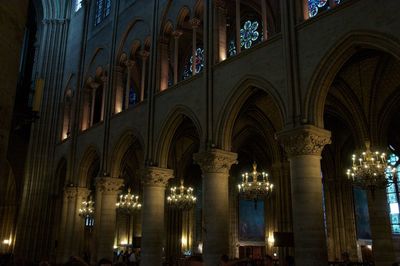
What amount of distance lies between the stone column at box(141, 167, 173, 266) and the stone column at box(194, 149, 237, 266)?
10.3 feet

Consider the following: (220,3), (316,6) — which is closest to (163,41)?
(220,3)

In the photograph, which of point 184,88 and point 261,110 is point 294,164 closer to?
point 184,88

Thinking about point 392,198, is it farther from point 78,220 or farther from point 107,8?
point 107,8

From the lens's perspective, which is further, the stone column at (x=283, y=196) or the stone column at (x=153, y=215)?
the stone column at (x=283, y=196)

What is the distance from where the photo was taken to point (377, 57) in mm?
14602

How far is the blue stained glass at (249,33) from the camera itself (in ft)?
65.1

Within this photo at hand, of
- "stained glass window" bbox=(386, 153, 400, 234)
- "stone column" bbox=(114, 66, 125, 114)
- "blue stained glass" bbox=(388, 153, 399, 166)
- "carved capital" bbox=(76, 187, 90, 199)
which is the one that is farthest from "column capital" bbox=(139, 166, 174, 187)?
"blue stained glass" bbox=(388, 153, 399, 166)

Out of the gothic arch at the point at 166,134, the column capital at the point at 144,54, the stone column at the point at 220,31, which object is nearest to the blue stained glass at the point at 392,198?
the gothic arch at the point at 166,134

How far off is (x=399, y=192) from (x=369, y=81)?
6.58m

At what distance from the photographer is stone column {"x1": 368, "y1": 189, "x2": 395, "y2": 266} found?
13.5 metres

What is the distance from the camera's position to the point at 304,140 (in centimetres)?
1037

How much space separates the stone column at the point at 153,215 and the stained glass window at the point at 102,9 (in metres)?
11.2

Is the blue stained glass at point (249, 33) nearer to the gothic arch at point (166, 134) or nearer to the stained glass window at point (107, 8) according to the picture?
the gothic arch at point (166, 134)

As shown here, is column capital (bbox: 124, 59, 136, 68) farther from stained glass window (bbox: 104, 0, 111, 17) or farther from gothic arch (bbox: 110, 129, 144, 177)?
stained glass window (bbox: 104, 0, 111, 17)
